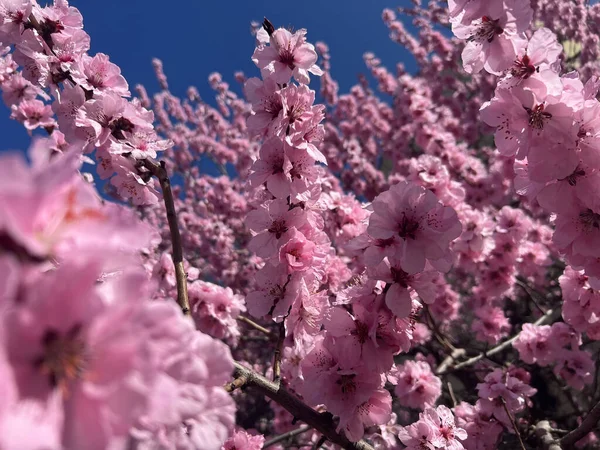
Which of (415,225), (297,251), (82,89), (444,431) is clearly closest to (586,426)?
(444,431)

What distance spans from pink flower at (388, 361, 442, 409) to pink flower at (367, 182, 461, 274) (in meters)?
1.58

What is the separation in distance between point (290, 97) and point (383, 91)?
7.85 meters

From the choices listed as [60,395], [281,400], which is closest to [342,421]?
[281,400]

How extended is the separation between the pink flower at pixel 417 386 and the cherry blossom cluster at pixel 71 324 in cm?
253

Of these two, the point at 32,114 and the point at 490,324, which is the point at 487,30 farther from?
the point at 490,324

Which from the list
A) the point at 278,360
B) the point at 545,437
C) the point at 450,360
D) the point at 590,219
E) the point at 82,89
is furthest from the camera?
the point at 450,360

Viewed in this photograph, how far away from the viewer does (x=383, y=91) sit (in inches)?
367

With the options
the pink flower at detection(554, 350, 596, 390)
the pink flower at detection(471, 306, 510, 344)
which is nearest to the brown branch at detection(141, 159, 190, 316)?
the pink flower at detection(554, 350, 596, 390)

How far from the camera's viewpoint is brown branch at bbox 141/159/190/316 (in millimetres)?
1830

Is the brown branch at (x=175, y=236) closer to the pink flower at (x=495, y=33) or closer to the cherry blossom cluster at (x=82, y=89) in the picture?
the cherry blossom cluster at (x=82, y=89)

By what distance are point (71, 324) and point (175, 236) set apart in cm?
128

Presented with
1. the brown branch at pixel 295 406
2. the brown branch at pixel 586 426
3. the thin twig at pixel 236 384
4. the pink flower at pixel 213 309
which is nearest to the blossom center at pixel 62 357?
the thin twig at pixel 236 384

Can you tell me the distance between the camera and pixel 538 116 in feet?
5.50

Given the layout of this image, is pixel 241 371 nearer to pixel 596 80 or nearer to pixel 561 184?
pixel 561 184
